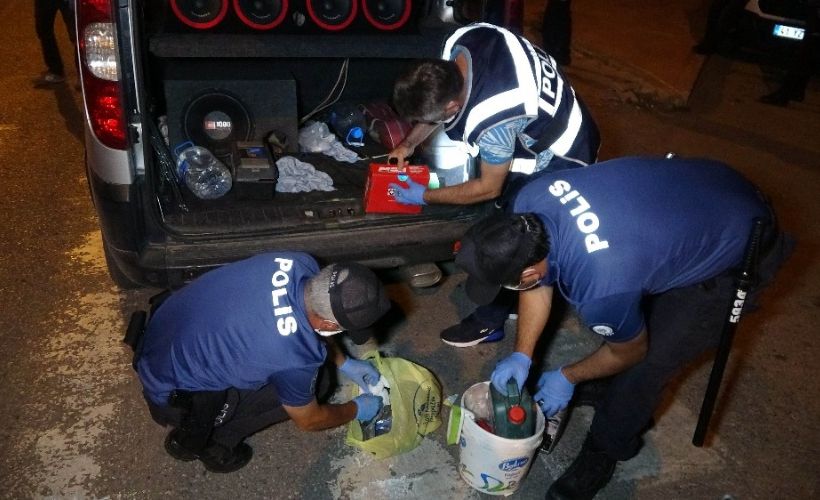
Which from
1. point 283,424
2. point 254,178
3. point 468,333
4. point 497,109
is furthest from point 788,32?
point 283,424

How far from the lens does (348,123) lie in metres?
4.23

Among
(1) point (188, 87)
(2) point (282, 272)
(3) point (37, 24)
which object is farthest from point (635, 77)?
(2) point (282, 272)

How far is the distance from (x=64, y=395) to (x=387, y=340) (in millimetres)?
1389

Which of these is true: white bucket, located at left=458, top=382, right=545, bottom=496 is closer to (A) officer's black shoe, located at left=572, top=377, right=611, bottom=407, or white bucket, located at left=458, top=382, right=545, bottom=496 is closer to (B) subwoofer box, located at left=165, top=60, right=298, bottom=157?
(A) officer's black shoe, located at left=572, top=377, right=611, bottom=407

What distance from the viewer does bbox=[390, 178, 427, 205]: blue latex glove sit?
2902mm

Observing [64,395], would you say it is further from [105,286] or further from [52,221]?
[52,221]

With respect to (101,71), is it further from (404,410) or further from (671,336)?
(671,336)

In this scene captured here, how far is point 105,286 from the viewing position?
3.33m

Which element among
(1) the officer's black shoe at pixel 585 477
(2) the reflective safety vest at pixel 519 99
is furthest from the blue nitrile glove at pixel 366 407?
(2) the reflective safety vest at pixel 519 99

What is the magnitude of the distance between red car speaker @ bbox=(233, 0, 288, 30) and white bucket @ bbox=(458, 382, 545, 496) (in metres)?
2.32

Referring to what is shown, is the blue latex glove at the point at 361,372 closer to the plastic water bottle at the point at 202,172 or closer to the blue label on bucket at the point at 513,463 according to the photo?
the blue label on bucket at the point at 513,463

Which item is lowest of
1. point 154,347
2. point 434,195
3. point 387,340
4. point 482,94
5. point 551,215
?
point 387,340

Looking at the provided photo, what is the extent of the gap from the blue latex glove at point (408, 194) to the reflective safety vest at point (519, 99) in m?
0.30

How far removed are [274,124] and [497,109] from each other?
1825 mm
